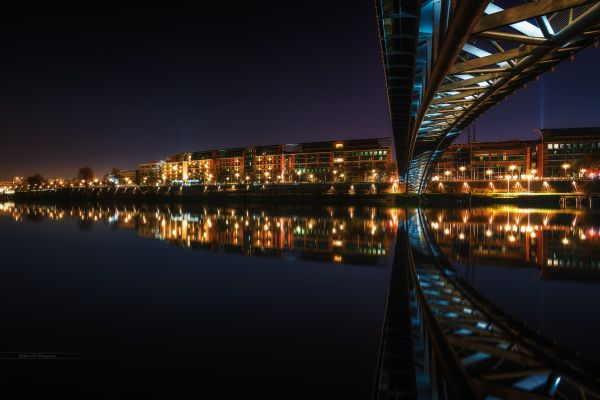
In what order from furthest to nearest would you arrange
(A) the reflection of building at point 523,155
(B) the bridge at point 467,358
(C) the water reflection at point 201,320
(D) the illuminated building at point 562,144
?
(A) the reflection of building at point 523,155 < (D) the illuminated building at point 562,144 < (C) the water reflection at point 201,320 < (B) the bridge at point 467,358

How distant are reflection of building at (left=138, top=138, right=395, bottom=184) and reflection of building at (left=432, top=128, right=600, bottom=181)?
2125cm

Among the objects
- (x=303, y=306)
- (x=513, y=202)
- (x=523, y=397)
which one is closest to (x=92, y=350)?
(x=303, y=306)

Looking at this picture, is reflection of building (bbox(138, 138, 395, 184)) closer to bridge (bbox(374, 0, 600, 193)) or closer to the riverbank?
the riverbank

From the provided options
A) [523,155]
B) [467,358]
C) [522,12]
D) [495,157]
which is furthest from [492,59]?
[523,155]

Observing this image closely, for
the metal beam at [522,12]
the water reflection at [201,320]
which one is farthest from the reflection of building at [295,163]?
the metal beam at [522,12]

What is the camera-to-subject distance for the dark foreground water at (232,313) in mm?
4449

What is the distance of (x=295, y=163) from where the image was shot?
14100 cm

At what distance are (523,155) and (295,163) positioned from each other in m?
77.6

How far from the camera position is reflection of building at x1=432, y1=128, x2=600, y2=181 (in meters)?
111

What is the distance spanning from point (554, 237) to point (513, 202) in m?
47.6

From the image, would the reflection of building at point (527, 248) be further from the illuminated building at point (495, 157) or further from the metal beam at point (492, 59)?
the illuminated building at point (495, 157)

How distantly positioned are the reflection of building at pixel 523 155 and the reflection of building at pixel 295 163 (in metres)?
21.2

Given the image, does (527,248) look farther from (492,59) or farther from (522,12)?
(522,12)

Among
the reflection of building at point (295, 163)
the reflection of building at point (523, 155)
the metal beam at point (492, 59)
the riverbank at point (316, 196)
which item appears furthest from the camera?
the reflection of building at point (295, 163)
